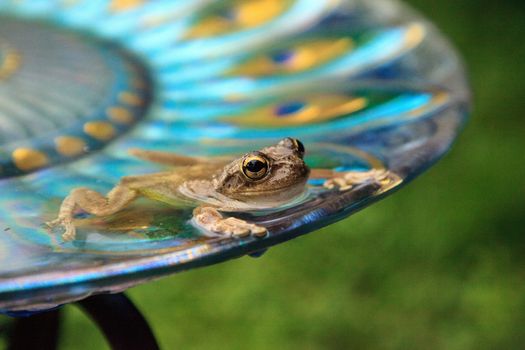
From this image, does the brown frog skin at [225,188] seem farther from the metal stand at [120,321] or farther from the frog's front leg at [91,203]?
the metal stand at [120,321]

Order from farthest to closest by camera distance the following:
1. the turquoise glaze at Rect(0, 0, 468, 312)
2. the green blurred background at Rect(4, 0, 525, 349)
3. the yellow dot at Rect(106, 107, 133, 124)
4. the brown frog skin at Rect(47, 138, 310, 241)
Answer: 1. the green blurred background at Rect(4, 0, 525, 349)
2. the yellow dot at Rect(106, 107, 133, 124)
3. the brown frog skin at Rect(47, 138, 310, 241)
4. the turquoise glaze at Rect(0, 0, 468, 312)

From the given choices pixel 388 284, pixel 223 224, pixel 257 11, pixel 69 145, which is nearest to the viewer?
pixel 223 224

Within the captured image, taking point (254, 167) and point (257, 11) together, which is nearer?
point (254, 167)

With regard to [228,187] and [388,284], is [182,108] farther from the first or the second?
[388,284]

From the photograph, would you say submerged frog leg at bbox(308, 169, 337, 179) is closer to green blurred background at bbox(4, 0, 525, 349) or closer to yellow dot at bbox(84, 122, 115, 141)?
yellow dot at bbox(84, 122, 115, 141)

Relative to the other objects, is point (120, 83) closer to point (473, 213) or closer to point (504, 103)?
point (473, 213)

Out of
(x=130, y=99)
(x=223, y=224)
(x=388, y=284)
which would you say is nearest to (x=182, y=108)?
(x=130, y=99)

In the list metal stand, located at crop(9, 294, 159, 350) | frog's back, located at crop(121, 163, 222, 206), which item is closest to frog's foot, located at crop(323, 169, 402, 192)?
frog's back, located at crop(121, 163, 222, 206)
